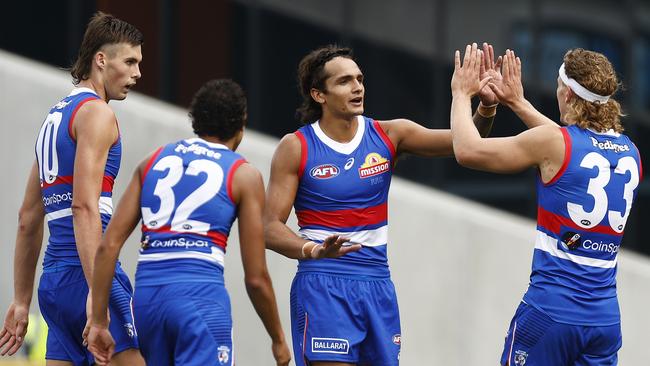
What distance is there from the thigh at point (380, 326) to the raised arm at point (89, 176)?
5.31 ft

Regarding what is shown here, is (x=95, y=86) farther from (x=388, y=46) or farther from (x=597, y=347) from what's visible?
(x=388, y=46)

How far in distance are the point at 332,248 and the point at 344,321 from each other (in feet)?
2.41

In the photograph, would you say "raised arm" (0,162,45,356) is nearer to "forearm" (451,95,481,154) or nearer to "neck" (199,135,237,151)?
"neck" (199,135,237,151)

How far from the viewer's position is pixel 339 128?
24.0 feet

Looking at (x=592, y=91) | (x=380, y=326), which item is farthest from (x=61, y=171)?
(x=592, y=91)

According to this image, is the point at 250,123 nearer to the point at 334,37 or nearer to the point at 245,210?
the point at 334,37

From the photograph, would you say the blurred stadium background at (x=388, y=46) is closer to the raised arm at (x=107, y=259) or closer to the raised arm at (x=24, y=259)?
the raised arm at (x=24, y=259)

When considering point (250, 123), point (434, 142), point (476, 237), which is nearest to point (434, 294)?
point (476, 237)

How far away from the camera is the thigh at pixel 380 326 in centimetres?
706

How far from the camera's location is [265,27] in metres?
15.1

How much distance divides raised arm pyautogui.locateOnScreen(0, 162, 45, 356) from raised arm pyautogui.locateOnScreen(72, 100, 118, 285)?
594mm

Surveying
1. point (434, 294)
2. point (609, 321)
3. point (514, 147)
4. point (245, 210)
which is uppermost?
point (514, 147)

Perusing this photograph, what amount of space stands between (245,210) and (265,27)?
31.0 feet

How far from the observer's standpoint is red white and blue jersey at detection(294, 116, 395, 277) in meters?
7.16
